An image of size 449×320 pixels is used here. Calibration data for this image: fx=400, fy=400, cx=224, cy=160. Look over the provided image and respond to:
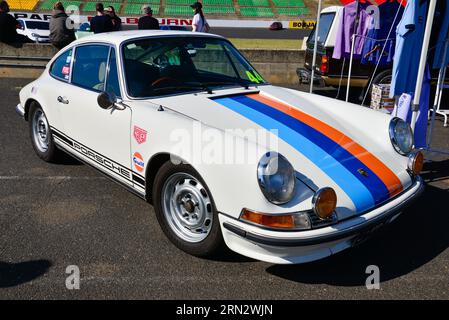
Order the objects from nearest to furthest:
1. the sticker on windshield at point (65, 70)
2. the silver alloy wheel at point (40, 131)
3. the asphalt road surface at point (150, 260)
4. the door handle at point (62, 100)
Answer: the asphalt road surface at point (150, 260)
the door handle at point (62, 100)
the sticker on windshield at point (65, 70)
the silver alloy wheel at point (40, 131)

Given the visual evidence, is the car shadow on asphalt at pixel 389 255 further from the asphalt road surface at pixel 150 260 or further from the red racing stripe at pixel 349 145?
the red racing stripe at pixel 349 145

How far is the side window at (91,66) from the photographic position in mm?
3639

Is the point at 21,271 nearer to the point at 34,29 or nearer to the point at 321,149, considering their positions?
the point at 321,149

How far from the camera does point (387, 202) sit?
274 centimetres

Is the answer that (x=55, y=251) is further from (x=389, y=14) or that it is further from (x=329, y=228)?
(x=389, y=14)

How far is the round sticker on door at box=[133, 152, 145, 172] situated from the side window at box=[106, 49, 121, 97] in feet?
2.04

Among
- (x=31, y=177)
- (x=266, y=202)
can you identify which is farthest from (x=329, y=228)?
(x=31, y=177)

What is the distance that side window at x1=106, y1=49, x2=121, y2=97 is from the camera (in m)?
3.42

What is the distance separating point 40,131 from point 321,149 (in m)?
3.36

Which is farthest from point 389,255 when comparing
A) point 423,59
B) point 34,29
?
point 34,29

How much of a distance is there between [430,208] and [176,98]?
2542 millimetres

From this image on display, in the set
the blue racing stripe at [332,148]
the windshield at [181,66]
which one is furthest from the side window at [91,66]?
the blue racing stripe at [332,148]

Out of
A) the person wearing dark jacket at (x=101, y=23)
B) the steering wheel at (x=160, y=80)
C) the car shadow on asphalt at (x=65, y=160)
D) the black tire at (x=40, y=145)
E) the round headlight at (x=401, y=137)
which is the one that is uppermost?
the person wearing dark jacket at (x=101, y=23)

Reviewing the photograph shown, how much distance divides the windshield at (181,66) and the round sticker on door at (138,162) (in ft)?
1.74
